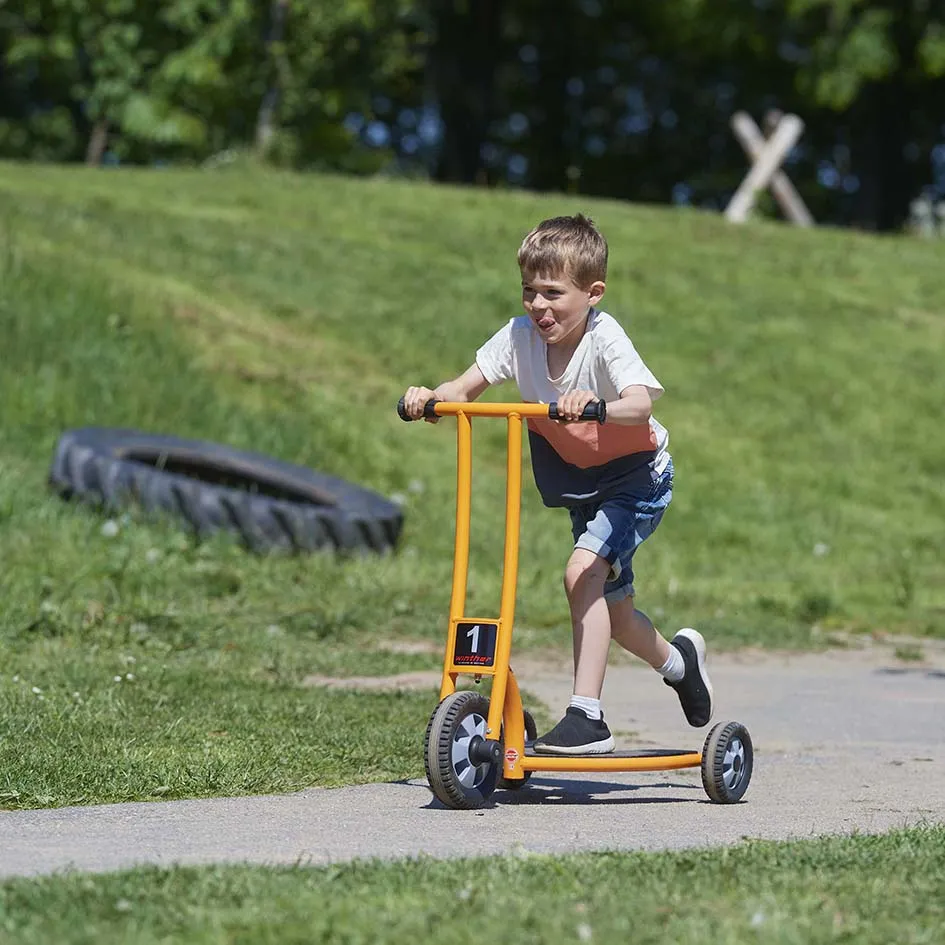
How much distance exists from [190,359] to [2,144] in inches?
1188

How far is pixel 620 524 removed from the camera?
5285 mm

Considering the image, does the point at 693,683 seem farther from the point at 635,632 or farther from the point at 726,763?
the point at 726,763

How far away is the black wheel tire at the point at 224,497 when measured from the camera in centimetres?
1052

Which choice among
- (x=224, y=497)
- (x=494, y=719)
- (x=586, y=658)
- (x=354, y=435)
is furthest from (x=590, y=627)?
(x=354, y=435)

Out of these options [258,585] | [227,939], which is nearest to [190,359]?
[258,585]

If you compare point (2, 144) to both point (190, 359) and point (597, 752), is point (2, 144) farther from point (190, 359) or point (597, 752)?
point (597, 752)

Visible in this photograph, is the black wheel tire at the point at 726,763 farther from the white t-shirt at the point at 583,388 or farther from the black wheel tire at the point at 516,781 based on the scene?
the white t-shirt at the point at 583,388

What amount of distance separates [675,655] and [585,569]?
638 mm

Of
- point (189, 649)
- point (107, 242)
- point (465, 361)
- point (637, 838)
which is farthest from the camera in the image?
point (107, 242)

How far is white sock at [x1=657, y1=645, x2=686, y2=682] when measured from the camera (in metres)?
5.67

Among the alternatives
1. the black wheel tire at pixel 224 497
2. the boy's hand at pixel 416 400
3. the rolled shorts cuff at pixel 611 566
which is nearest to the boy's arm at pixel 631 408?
the rolled shorts cuff at pixel 611 566

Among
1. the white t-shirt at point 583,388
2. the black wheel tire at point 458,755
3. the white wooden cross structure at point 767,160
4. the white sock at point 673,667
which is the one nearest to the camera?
the black wheel tire at point 458,755

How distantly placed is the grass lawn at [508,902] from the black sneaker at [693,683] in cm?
177

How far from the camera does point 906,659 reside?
924 cm
